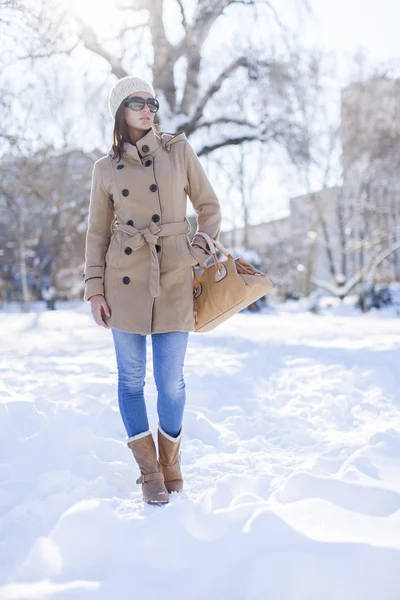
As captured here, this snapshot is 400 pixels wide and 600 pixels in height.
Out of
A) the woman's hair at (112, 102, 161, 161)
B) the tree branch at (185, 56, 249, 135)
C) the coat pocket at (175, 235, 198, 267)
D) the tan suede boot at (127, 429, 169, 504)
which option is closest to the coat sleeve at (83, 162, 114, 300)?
the woman's hair at (112, 102, 161, 161)

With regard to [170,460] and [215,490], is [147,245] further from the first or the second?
[215,490]

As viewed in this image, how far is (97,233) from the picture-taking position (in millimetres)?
2588

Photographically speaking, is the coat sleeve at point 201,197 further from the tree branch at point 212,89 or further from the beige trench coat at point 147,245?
the tree branch at point 212,89

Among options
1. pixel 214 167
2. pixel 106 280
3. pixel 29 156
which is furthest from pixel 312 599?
pixel 214 167

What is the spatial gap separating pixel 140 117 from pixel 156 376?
121 centimetres

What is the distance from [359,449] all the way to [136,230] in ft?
5.76

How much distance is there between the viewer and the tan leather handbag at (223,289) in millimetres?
2455

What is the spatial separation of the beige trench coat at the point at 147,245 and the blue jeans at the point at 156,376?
79mm

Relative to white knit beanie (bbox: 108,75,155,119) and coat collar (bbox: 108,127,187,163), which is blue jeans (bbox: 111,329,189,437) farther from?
white knit beanie (bbox: 108,75,155,119)

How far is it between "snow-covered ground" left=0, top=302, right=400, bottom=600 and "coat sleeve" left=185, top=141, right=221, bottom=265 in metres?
1.15

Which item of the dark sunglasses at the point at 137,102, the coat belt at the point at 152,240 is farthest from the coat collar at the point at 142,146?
the coat belt at the point at 152,240

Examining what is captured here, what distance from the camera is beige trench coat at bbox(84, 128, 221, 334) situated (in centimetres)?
244

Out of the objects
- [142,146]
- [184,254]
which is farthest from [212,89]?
[184,254]

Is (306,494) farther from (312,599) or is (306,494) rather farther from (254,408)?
(254,408)
